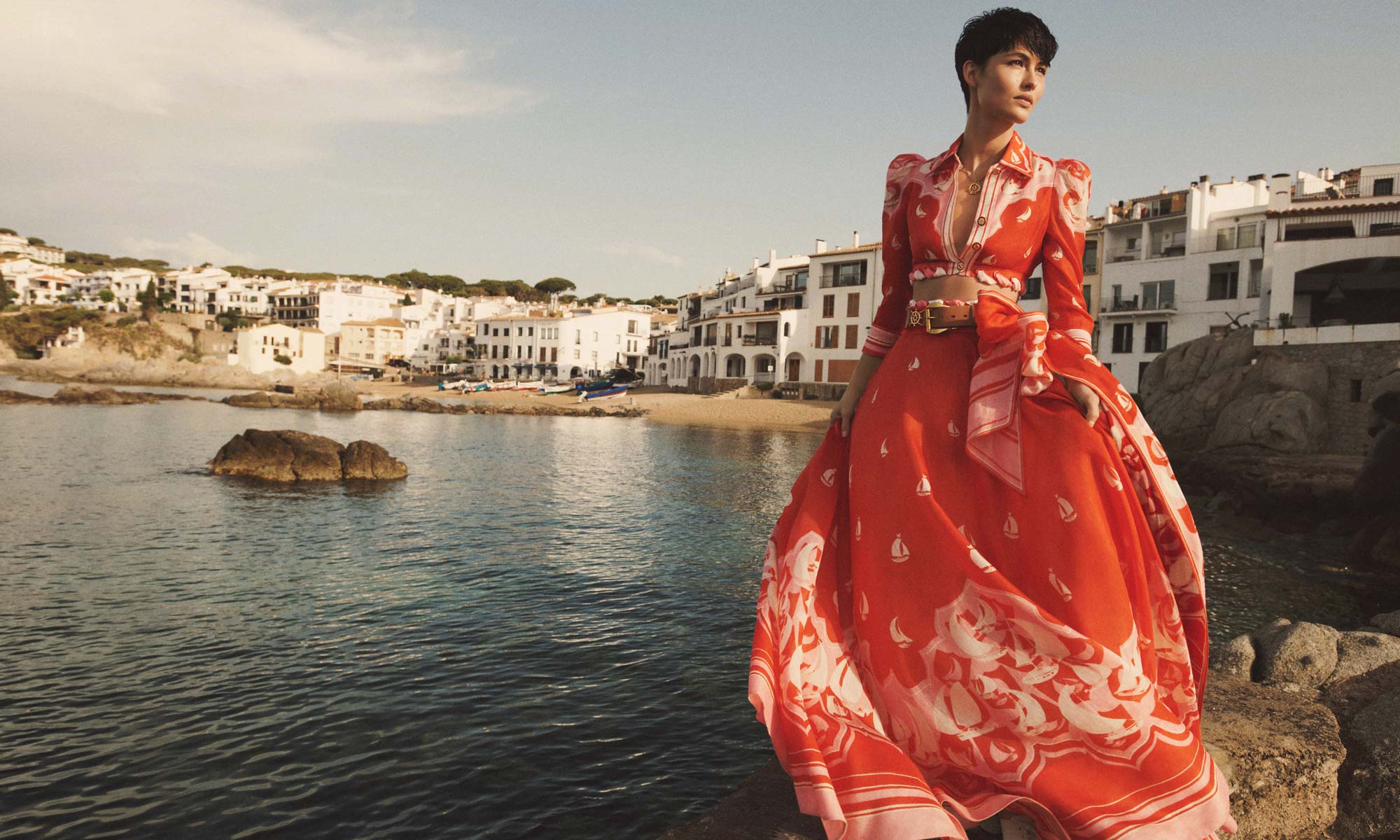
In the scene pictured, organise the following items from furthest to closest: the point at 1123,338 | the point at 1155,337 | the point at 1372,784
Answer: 1. the point at 1123,338
2. the point at 1155,337
3. the point at 1372,784

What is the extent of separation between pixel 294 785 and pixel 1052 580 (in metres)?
5.89

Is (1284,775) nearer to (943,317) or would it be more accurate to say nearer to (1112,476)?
(1112,476)

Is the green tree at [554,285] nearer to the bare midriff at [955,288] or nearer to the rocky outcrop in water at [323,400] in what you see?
the rocky outcrop in water at [323,400]

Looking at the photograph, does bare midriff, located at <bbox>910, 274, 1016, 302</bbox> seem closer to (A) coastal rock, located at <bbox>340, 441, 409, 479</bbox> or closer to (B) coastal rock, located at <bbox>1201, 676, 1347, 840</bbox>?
(B) coastal rock, located at <bbox>1201, 676, 1347, 840</bbox>

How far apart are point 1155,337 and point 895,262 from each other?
49.3m

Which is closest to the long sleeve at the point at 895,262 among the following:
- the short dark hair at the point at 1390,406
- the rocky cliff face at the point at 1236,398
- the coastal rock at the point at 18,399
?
the short dark hair at the point at 1390,406

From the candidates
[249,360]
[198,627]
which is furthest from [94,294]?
[198,627]

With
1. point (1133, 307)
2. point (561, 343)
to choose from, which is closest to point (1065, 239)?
point (1133, 307)

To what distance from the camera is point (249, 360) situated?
110 m

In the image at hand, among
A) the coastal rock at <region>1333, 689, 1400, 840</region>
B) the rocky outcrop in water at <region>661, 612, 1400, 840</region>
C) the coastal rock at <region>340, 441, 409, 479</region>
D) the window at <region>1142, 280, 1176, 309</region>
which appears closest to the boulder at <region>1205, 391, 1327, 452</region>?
the window at <region>1142, 280, 1176, 309</region>

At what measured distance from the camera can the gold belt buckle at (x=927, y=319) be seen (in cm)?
370

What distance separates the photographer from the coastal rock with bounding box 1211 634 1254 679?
22.0 ft

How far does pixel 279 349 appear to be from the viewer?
11244cm

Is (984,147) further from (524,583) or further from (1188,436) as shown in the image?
(1188,436)
